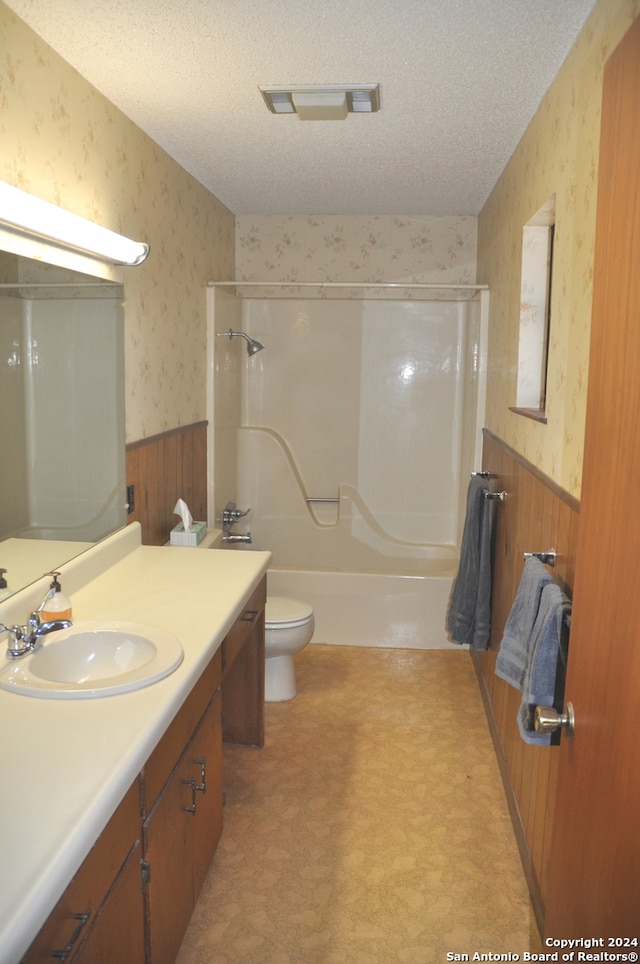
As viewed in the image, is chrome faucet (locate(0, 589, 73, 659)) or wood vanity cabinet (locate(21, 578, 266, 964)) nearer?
wood vanity cabinet (locate(21, 578, 266, 964))

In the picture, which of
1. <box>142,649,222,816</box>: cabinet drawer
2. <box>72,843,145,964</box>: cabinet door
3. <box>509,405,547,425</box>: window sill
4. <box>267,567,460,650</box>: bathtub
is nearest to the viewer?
<box>72,843,145,964</box>: cabinet door

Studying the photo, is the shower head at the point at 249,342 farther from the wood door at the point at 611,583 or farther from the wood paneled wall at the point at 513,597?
the wood door at the point at 611,583

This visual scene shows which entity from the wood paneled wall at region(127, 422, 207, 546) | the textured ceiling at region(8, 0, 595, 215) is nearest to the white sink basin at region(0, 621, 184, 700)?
the wood paneled wall at region(127, 422, 207, 546)

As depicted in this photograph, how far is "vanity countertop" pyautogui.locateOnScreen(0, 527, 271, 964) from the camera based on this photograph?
0.99m

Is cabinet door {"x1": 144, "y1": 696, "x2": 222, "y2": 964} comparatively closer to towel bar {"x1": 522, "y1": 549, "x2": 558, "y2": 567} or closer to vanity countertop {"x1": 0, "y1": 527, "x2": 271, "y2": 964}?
vanity countertop {"x1": 0, "y1": 527, "x2": 271, "y2": 964}

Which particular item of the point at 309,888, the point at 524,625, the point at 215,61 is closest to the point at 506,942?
the point at 309,888

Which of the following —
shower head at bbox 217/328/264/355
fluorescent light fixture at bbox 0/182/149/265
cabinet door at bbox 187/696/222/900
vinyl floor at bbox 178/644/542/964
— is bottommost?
vinyl floor at bbox 178/644/542/964

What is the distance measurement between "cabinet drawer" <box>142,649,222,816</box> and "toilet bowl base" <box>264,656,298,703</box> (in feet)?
4.09

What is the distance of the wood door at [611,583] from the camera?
96cm

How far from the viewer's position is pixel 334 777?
2.71 meters

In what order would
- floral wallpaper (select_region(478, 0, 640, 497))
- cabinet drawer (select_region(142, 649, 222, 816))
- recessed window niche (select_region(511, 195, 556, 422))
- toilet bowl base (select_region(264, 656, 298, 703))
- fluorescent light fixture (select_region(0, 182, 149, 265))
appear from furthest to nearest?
toilet bowl base (select_region(264, 656, 298, 703)) → recessed window niche (select_region(511, 195, 556, 422)) → floral wallpaper (select_region(478, 0, 640, 497)) → fluorescent light fixture (select_region(0, 182, 149, 265)) → cabinet drawer (select_region(142, 649, 222, 816))

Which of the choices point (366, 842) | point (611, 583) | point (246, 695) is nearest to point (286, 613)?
point (246, 695)

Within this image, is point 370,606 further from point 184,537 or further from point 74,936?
point 74,936

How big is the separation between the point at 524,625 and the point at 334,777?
1098 millimetres
